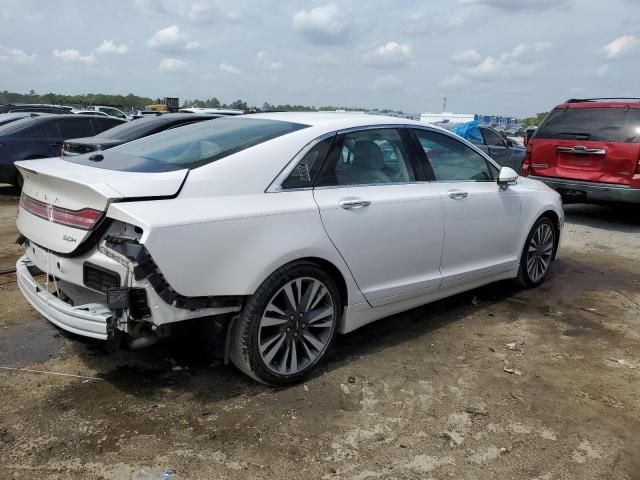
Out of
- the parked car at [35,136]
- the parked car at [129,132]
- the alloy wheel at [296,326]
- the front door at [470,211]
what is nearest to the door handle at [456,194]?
the front door at [470,211]

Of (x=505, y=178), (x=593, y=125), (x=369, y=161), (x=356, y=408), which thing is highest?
(x=593, y=125)

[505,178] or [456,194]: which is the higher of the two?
[505,178]

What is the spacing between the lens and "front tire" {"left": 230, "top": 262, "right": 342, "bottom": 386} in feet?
10.3

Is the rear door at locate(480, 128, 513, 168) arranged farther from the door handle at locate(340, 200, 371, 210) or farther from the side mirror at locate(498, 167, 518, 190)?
the door handle at locate(340, 200, 371, 210)

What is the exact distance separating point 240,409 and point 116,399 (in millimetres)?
709

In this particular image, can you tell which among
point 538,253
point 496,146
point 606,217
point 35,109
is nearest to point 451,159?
point 538,253

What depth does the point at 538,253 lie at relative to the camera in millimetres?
5531

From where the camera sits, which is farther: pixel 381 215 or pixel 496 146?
pixel 496 146

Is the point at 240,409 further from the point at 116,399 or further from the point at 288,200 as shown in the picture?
the point at 288,200

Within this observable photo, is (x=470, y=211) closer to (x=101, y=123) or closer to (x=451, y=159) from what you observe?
(x=451, y=159)

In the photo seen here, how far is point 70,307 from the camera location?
9.77ft

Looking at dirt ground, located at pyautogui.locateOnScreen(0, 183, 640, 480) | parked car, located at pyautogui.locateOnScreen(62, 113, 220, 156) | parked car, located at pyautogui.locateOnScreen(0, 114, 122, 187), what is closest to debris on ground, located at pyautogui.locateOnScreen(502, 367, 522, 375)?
dirt ground, located at pyautogui.locateOnScreen(0, 183, 640, 480)

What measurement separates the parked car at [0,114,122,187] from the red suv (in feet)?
26.7

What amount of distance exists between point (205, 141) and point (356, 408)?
6.16ft
